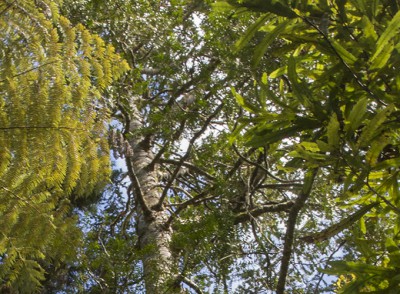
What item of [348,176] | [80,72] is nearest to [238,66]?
[80,72]

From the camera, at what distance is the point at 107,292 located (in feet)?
16.6

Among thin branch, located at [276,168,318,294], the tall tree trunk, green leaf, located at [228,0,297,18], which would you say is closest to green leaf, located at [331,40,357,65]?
green leaf, located at [228,0,297,18]

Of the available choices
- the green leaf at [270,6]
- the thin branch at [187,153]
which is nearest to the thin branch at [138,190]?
the thin branch at [187,153]

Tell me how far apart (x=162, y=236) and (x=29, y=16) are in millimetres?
2626

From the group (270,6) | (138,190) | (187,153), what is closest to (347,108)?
(270,6)

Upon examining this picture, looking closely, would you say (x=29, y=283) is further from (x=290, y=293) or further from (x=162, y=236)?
(x=290, y=293)

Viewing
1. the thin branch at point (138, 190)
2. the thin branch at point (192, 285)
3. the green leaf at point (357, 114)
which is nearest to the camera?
the green leaf at point (357, 114)

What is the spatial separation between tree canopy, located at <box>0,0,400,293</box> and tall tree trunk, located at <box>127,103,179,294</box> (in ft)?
0.06

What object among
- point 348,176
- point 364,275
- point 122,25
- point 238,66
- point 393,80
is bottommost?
point 364,275

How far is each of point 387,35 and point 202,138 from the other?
13.7ft

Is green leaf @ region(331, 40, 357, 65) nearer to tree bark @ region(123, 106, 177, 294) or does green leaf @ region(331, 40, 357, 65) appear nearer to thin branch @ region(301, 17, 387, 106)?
thin branch @ region(301, 17, 387, 106)

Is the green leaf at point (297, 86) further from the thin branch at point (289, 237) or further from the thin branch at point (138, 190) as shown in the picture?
the thin branch at point (138, 190)

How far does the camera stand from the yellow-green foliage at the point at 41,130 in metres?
3.51

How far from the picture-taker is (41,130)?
3.49 m
